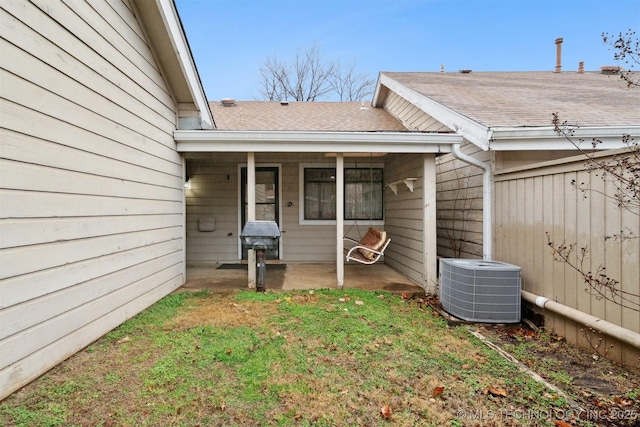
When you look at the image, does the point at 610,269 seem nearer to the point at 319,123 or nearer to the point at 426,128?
the point at 426,128

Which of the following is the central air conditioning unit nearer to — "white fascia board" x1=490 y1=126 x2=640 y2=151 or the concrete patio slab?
the concrete patio slab

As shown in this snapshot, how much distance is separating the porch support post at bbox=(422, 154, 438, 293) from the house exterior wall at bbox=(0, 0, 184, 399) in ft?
12.2

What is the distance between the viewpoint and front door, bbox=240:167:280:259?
23.4ft

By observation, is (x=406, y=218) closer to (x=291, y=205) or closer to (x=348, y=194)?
(x=348, y=194)

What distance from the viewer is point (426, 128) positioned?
5891mm

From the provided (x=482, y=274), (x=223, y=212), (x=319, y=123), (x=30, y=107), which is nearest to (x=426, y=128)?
(x=319, y=123)

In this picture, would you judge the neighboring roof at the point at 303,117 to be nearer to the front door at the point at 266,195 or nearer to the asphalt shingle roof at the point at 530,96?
the asphalt shingle roof at the point at 530,96

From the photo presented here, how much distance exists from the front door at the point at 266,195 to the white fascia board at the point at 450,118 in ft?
10.4

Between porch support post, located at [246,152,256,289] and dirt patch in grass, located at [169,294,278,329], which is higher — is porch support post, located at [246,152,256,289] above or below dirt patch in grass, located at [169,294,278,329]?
above

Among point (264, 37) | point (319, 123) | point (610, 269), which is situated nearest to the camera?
point (610, 269)

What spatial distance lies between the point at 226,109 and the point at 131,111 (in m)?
4.76

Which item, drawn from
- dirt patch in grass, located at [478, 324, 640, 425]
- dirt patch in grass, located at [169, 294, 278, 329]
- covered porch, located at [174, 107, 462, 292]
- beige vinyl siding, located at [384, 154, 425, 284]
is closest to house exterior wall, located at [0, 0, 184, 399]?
dirt patch in grass, located at [169, 294, 278, 329]

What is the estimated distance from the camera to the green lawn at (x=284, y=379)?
188 centimetres

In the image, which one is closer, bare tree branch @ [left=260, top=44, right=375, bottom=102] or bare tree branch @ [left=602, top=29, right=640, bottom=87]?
bare tree branch @ [left=602, top=29, right=640, bottom=87]
